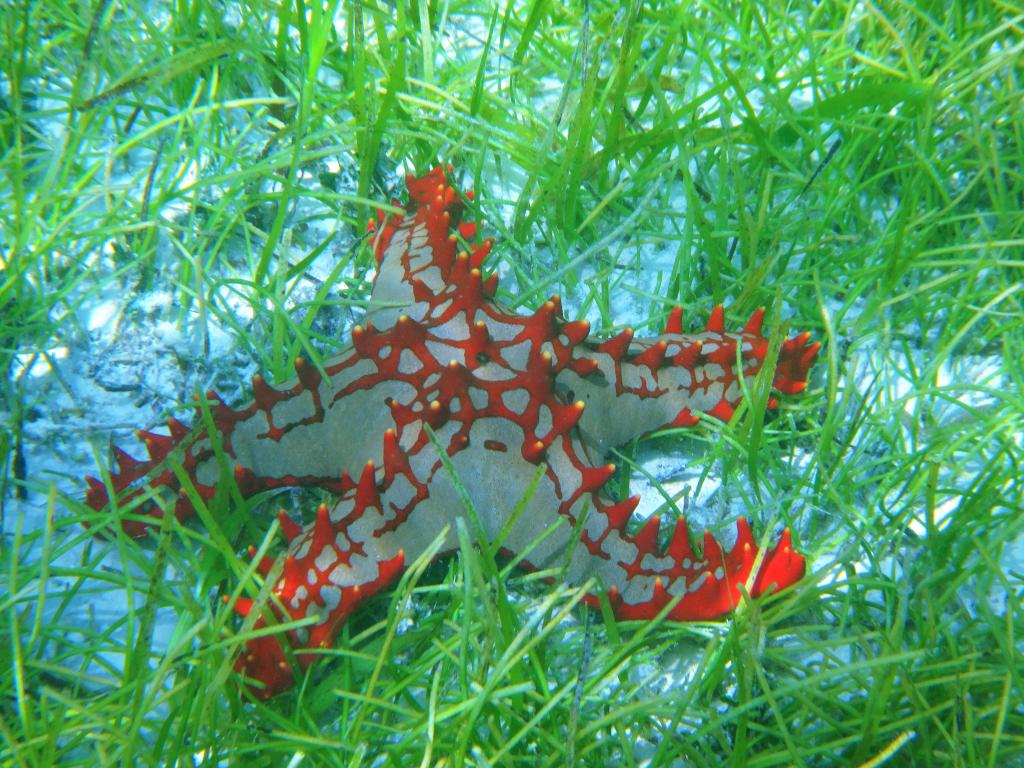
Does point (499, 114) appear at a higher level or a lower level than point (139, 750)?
higher

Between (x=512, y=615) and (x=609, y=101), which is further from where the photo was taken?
(x=609, y=101)

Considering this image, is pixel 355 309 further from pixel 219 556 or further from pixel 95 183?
pixel 95 183

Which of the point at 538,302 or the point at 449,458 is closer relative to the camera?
the point at 449,458

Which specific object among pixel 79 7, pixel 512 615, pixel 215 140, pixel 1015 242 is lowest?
pixel 512 615

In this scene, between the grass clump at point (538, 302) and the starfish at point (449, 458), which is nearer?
the grass clump at point (538, 302)

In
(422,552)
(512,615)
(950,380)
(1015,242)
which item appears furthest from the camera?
(950,380)

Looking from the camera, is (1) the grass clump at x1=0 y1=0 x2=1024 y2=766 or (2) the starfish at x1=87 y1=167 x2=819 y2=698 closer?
(1) the grass clump at x1=0 y1=0 x2=1024 y2=766

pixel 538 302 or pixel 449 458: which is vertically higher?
pixel 538 302

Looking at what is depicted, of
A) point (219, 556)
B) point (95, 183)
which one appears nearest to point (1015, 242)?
point (219, 556)

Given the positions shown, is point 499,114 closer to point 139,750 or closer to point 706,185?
point 706,185

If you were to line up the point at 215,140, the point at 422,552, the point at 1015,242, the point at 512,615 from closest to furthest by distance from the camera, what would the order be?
the point at 512,615, the point at 422,552, the point at 1015,242, the point at 215,140
